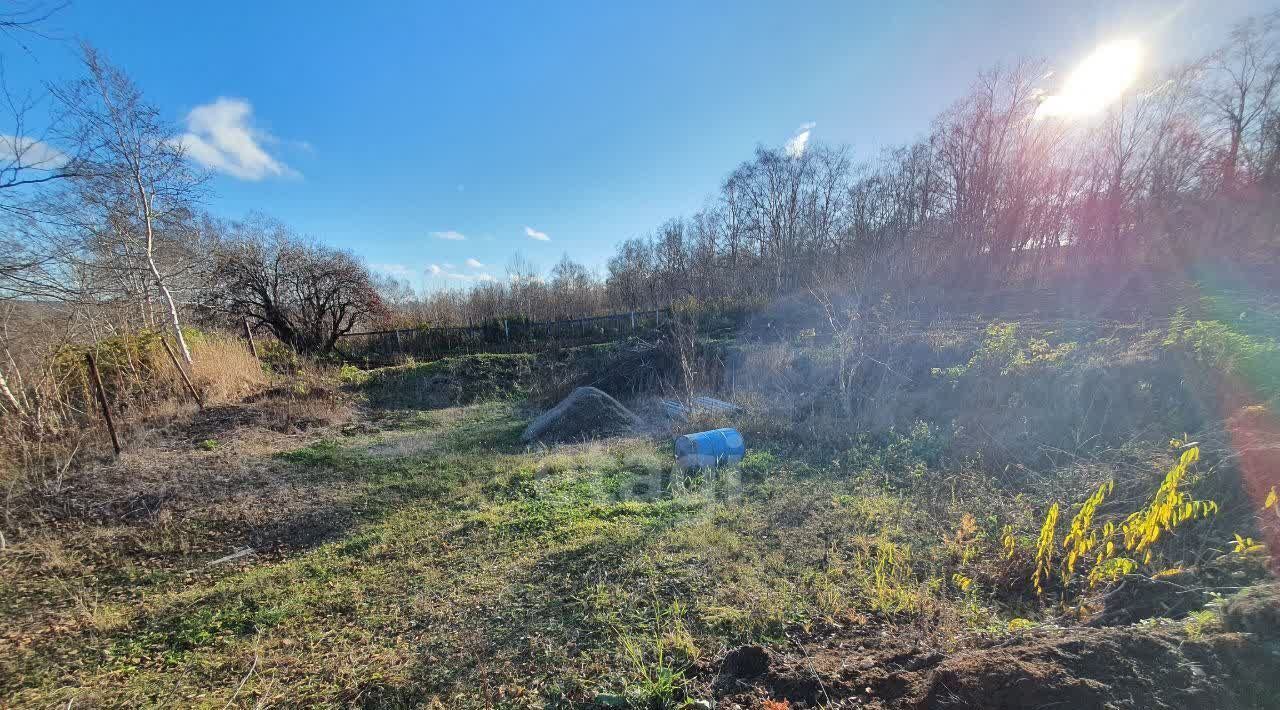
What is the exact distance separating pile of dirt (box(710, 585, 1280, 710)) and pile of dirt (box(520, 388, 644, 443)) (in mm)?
5314

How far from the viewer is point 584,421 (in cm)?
734

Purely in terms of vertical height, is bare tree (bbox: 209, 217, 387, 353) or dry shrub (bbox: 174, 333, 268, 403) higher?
bare tree (bbox: 209, 217, 387, 353)

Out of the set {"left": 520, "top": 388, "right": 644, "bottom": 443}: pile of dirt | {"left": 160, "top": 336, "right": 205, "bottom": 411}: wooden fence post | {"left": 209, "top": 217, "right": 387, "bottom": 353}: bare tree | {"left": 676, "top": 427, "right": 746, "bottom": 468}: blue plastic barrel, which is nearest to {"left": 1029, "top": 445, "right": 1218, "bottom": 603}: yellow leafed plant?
{"left": 676, "top": 427, "right": 746, "bottom": 468}: blue plastic barrel

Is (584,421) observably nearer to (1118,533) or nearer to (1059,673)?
(1118,533)

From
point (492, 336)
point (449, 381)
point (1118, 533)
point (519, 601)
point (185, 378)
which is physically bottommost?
point (519, 601)

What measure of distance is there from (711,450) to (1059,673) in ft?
12.0

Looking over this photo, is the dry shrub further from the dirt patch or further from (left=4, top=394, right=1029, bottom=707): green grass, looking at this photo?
(left=4, top=394, right=1029, bottom=707): green grass

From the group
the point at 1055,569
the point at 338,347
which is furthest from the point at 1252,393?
the point at 338,347

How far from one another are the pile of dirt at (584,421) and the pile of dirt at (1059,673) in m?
5.31

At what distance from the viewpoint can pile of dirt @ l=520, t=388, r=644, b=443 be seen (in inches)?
279

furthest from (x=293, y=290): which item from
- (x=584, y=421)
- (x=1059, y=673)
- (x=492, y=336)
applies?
(x=1059, y=673)

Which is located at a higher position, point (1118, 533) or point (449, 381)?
point (449, 381)

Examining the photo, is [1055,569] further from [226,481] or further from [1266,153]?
[1266,153]

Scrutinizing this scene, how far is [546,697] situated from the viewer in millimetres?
1975
